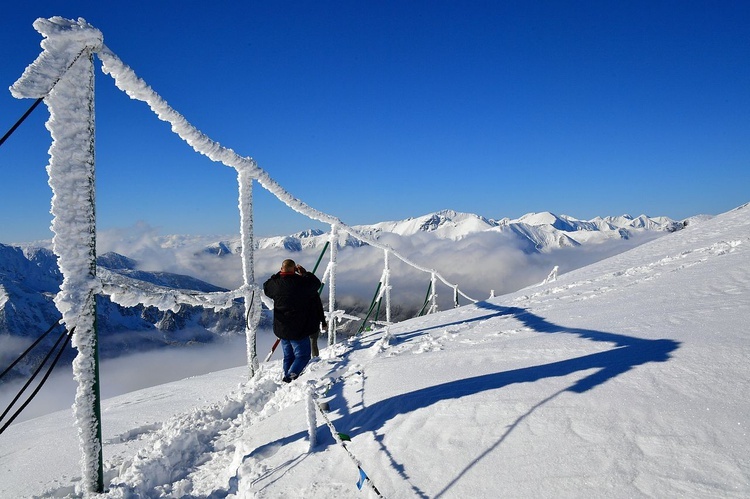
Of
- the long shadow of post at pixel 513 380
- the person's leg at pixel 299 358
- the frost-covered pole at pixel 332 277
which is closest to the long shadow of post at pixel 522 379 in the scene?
the long shadow of post at pixel 513 380

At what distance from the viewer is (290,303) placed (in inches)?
227

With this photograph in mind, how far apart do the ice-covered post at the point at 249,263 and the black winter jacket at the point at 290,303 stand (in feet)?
0.90

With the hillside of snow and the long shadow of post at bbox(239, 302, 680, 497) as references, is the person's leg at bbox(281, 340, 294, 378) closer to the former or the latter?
the hillside of snow

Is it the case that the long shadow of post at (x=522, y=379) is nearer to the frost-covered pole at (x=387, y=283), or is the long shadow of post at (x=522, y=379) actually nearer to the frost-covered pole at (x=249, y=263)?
the frost-covered pole at (x=249, y=263)

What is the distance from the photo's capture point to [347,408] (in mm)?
4043

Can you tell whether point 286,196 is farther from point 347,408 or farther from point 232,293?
point 347,408

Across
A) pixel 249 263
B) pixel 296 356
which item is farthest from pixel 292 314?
pixel 249 263

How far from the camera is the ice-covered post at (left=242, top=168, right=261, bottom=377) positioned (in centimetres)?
538

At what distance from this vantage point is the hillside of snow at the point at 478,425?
239cm

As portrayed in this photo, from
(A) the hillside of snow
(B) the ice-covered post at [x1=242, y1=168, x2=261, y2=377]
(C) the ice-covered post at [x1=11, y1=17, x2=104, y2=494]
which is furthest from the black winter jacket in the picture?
(C) the ice-covered post at [x1=11, y1=17, x2=104, y2=494]

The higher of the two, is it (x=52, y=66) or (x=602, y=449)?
(x=52, y=66)

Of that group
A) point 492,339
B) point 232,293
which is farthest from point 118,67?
point 492,339

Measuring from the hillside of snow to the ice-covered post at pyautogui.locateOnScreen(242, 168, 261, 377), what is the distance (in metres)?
0.62

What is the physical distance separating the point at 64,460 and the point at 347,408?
266cm
